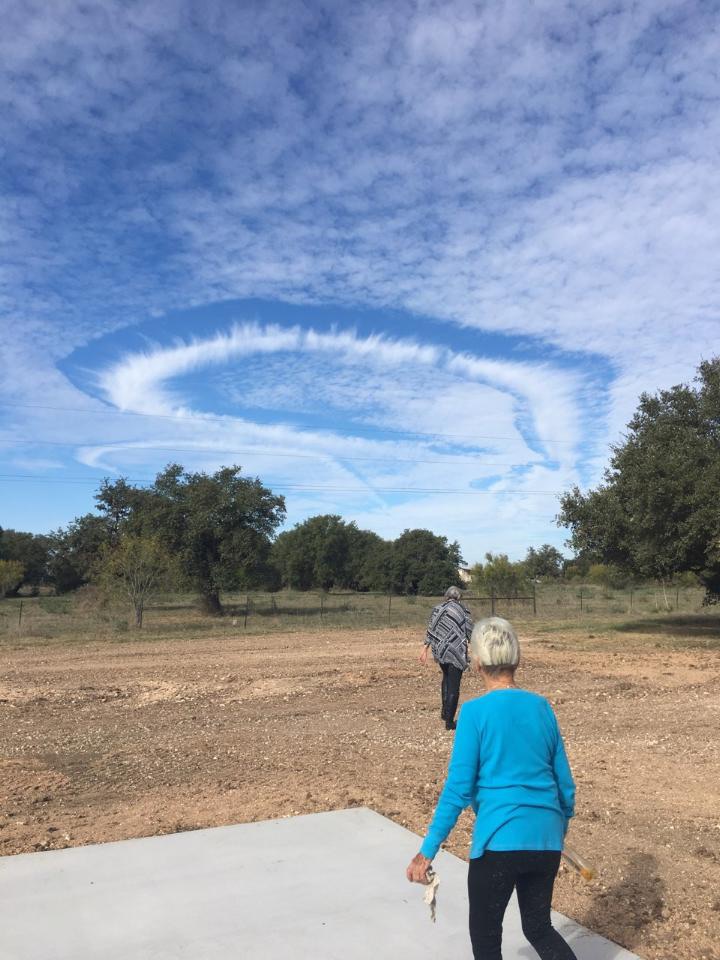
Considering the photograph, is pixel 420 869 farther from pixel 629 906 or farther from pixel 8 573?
pixel 8 573

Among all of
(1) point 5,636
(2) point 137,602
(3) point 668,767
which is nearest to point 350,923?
(3) point 668,767

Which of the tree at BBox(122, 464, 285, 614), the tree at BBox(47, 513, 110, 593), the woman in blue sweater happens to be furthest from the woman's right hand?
the tree at BBox(47, 513, 110, 593)

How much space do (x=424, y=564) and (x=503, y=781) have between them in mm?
61861

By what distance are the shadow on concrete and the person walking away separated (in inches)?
160

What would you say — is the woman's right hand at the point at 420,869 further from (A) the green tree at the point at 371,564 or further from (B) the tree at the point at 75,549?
(A) the green tree at the point at 371,564

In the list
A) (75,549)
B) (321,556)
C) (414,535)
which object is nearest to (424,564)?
(414,535)

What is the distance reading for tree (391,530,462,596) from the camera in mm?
62906

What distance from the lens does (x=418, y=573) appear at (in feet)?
210

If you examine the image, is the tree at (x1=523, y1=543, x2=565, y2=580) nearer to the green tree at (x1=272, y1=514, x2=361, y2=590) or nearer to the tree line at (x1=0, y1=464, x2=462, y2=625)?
the green tree at (x1=272, y1=514, x2=361, y2=590)

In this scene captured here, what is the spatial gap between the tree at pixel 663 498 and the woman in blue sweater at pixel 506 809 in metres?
17.3

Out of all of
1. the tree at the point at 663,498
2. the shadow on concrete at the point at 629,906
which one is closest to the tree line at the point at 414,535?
the tree at the point at 663,498

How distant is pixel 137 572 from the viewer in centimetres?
2686

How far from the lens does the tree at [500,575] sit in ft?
141

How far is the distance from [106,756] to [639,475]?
1607 cm
